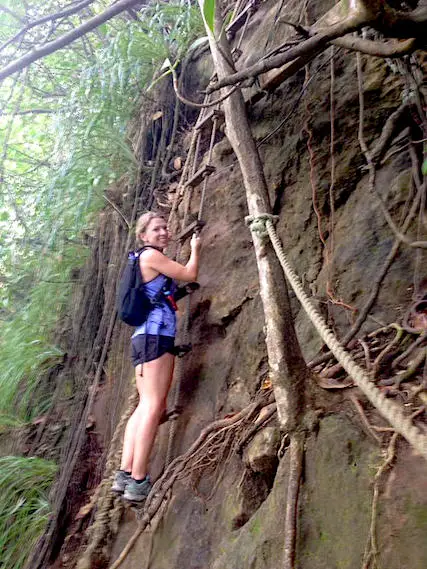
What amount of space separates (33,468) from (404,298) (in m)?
2.82

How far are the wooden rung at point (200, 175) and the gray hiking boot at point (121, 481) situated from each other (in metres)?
2.02

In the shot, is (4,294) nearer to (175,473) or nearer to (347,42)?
(175,473)

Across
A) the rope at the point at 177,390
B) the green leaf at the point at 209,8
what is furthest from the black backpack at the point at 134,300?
the green leaf at the point at 209,8

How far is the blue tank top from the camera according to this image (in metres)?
3.07

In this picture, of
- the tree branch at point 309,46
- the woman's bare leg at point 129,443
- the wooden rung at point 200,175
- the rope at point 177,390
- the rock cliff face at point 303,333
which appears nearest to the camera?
the rock cliff face at point 303,333

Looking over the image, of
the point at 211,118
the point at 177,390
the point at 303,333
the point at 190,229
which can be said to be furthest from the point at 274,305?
the point at 211,118

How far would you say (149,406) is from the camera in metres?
2.97

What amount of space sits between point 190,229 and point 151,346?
0.96 metres

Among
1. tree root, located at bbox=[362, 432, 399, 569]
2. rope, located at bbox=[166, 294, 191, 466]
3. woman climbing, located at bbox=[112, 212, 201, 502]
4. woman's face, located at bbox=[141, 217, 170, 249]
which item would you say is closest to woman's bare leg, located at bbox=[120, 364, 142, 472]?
woman climbing, located at bbox=[112, 212, 201, 502]

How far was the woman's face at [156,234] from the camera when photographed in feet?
10.9

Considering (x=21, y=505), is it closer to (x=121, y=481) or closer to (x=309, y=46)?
(x=121, y=481)

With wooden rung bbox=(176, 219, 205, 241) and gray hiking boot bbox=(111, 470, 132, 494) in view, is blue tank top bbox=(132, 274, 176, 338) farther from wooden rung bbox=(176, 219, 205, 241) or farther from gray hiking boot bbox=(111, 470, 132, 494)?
gray hiking boot bbox=(111, 470, 132, 494)

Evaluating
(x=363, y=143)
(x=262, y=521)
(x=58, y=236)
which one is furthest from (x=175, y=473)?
(x=58, y=236)

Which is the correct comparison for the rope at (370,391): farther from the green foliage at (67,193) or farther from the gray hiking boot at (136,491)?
the green foliage at (67,193)
